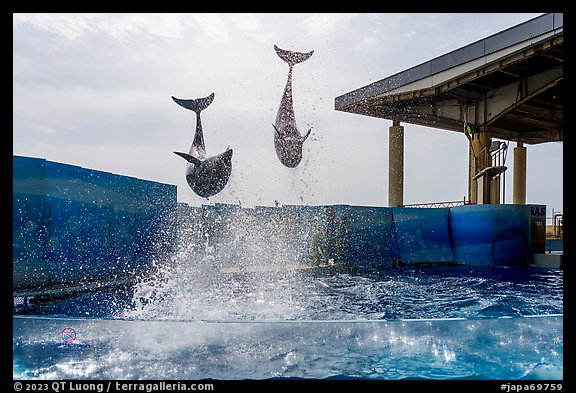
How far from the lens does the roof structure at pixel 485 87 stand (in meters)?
11.9

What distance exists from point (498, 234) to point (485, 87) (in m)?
6.25

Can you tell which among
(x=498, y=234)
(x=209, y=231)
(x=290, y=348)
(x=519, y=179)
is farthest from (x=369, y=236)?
(x=519, y=179)

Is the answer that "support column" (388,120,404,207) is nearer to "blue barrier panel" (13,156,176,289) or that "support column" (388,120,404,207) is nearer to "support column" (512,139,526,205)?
"support column" (512,139,526,205)

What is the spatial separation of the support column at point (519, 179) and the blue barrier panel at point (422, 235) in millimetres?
9204

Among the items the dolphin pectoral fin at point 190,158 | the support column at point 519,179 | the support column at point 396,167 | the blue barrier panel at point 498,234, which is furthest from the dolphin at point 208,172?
the support column at point 519,179

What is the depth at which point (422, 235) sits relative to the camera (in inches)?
455

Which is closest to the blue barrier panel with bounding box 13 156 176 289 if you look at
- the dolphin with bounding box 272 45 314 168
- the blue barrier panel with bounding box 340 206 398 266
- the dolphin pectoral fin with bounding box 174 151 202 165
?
the blue barrier panel with bounding box 340 206 398 266

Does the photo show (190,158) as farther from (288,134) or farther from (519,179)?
(519,179)

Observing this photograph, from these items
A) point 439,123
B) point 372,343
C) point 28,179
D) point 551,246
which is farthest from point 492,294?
point 439,123

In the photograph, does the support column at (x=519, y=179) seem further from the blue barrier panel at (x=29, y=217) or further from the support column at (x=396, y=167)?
the blue barrier panel at (x=29, y=217)

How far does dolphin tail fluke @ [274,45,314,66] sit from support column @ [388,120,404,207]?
4201 mm

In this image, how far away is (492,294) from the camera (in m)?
6.96
